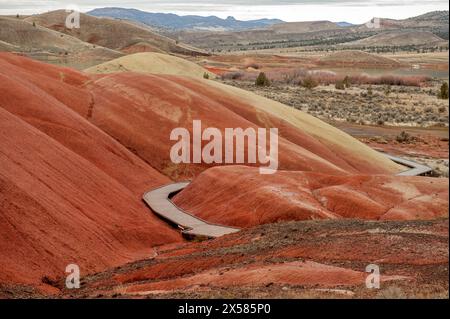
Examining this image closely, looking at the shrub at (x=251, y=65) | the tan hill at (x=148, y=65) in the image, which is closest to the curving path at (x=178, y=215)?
the tan hill at (x=148, y=65)

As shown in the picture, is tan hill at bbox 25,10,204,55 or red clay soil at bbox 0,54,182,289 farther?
tan hill at bbox 25,10,204,55

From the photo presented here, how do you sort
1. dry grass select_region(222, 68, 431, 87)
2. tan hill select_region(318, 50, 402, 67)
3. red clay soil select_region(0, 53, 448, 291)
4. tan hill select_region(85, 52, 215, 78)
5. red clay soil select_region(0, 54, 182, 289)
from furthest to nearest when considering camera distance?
1. tan hill select_region(318, 50, 402, 67)
2. dry grass select_region(222, 68, 431, 87)
3. tan hill select_region(85, 52, 215, 78)
4. red clay soil select_region(0, 53, 448, 291)
5. red clay soil select_region(0, 54, 182, 289)

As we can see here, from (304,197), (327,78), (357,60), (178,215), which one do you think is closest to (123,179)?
(178,215)

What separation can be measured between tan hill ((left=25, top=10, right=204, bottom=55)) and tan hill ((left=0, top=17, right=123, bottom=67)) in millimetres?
27019

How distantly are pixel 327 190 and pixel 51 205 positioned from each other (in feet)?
46.8

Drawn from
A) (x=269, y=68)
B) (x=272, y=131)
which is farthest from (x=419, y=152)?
(x=269, y=68)

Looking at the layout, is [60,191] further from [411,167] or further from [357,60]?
[357,60]

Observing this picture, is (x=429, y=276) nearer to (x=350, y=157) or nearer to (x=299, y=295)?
(x=299, y=295)

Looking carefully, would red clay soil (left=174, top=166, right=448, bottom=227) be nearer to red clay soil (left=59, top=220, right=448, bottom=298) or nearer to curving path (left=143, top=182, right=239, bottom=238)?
curving path (left=143, top=182, right=239, bottom=238)

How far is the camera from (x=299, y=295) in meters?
13.1

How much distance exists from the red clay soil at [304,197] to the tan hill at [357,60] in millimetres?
136716

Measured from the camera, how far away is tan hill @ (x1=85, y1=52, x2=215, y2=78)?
87.2 meters

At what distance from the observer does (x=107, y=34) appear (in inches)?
7495

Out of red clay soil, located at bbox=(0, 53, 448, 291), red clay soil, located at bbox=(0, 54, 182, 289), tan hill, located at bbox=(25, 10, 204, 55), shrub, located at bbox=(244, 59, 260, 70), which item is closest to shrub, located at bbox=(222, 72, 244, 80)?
shrub, located at bbox=(244, 59, 260, 70)
